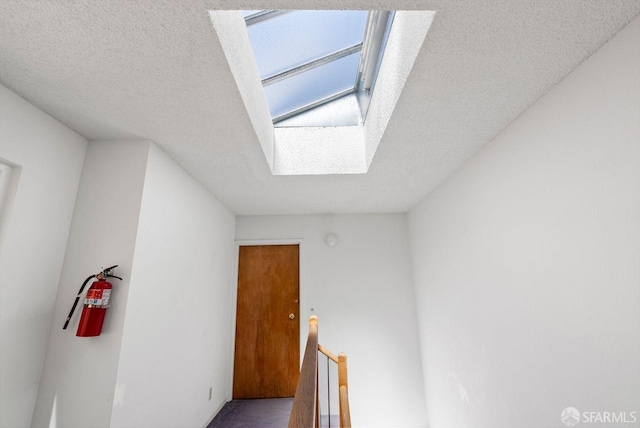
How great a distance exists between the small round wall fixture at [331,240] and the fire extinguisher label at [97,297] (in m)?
2.32

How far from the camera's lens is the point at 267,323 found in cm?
319

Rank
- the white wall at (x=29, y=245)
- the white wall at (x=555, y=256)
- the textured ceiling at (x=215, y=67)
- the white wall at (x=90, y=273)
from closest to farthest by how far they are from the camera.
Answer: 1. the textured ceiling at (x=215, y=67)
2. the white wall at (x=555, y=256)
3. the white wall at (x=29, y=245)
4. the white wall at (x=90, y=273)

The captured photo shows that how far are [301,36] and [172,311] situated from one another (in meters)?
2.32

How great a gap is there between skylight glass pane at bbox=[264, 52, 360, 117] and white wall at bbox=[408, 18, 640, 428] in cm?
136

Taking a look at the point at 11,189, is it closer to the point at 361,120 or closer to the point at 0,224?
the point at 0,224

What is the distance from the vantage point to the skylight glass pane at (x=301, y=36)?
1850 millimetres

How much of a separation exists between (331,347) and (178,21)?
10.4 ft

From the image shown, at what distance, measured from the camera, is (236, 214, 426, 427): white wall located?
116 inches

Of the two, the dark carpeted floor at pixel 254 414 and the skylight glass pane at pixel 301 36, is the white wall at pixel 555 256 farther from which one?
the dark carpeted floor at pixel 254 414

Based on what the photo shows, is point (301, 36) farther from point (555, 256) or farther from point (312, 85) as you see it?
point (555, 256)

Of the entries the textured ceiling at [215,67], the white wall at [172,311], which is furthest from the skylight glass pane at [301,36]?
the white wall at [172,311]

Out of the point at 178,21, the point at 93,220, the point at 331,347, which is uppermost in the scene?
the point at 178,21

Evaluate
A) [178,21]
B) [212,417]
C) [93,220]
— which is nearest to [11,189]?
[93,220]

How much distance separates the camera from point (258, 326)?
10.4 feet
